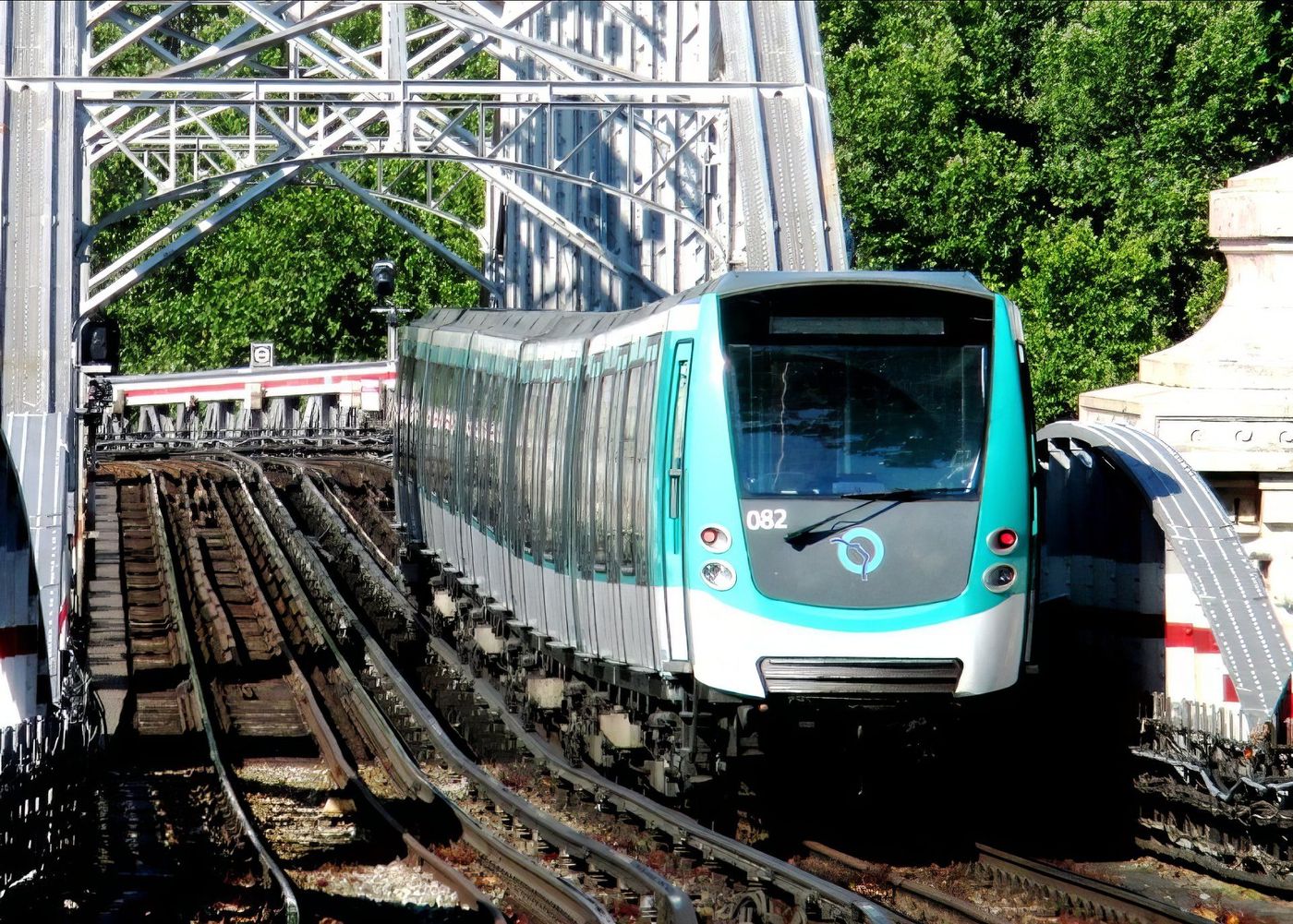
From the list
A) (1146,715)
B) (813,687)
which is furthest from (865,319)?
(1146,715)

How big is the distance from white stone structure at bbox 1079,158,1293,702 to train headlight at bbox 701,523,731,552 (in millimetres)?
3558

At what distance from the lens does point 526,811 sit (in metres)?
13.4

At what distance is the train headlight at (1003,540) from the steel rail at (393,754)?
9.50 ft

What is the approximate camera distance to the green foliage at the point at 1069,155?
145 feet

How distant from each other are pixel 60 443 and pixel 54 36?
5.21m

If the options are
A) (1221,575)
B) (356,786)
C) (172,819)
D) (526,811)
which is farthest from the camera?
(356,786)

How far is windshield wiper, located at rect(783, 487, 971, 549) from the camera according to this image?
37.8ft

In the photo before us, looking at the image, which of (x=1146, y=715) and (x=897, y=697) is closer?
(x=897, y=697)

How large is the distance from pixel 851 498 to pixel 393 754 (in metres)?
5.92

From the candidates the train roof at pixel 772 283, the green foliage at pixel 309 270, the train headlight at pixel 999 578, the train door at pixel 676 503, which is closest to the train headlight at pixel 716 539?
the train door at pixel 676 503

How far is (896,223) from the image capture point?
165 feet

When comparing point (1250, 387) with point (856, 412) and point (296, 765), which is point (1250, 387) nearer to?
point (856, 412)

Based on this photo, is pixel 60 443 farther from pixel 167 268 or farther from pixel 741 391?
pixel 167 268

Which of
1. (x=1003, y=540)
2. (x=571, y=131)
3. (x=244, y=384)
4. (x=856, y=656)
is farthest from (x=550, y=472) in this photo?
(x=244, y=384)
